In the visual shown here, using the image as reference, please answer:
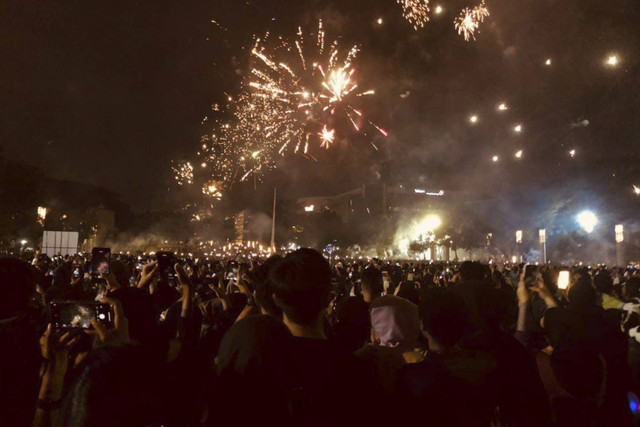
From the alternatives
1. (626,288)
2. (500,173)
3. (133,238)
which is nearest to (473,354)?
(626,288)

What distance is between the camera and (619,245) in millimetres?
47469

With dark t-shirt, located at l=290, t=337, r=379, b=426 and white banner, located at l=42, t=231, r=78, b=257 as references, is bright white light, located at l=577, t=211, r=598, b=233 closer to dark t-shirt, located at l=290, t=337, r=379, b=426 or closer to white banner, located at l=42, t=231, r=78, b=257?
white banner, located at l=42, t=231, r=78, b=257

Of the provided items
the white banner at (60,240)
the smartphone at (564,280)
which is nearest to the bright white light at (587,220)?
the white banner at (60,240)

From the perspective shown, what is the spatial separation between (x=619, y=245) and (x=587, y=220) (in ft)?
A: 25.2

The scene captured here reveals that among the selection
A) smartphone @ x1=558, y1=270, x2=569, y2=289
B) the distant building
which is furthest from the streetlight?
smartphone @ x1=558, y1=270, x2=569, y2=289

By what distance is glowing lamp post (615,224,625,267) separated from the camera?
4588cm

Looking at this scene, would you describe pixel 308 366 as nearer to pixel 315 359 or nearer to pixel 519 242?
pixel 315 359

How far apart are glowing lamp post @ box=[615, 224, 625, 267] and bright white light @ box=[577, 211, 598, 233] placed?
611 cm

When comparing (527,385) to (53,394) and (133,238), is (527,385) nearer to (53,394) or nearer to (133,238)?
(53,394)

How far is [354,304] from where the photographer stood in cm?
504

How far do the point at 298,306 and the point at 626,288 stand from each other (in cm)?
881

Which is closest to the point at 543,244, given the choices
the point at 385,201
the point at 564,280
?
the point at 385,201

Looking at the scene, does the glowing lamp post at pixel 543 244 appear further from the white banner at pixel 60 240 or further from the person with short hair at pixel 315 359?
the person with short hair at pixel 315 359

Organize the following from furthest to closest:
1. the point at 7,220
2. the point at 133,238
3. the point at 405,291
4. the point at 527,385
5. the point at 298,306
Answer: the point at 133,238 < the point at 7,220 < the point at 405,291 < the point at 527,385 < the point at 298,306
